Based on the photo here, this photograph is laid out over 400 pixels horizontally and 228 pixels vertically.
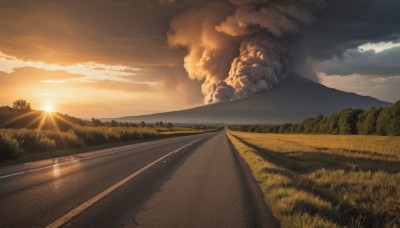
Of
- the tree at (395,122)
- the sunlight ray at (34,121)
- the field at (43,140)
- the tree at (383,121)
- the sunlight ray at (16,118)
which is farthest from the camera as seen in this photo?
the tree at (383,121)

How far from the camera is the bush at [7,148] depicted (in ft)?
55.5

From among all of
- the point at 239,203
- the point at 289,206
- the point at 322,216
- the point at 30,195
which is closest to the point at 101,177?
the point at 30,195

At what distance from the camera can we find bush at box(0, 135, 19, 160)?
16906 millimetres

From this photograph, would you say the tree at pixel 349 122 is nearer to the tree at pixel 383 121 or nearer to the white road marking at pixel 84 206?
the tree at pixel 383 121

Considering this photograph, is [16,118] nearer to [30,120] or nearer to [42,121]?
[30,120]

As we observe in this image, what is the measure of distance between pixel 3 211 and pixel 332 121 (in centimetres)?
7909

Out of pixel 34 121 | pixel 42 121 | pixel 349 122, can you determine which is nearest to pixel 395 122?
pixel 349 122

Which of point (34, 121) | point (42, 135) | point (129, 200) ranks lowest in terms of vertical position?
point (129, 200)

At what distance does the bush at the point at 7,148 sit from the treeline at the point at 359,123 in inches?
2199

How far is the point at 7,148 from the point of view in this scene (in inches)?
675

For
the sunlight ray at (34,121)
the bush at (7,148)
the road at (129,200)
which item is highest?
the sunlight ray at (34,121)

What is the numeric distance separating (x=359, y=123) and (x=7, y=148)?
65.7 meters

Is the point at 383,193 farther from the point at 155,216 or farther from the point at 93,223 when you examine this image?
the point at 93,223

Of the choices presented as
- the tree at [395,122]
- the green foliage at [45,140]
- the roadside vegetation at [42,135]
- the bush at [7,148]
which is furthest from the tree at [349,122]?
the bush at [7,148]
